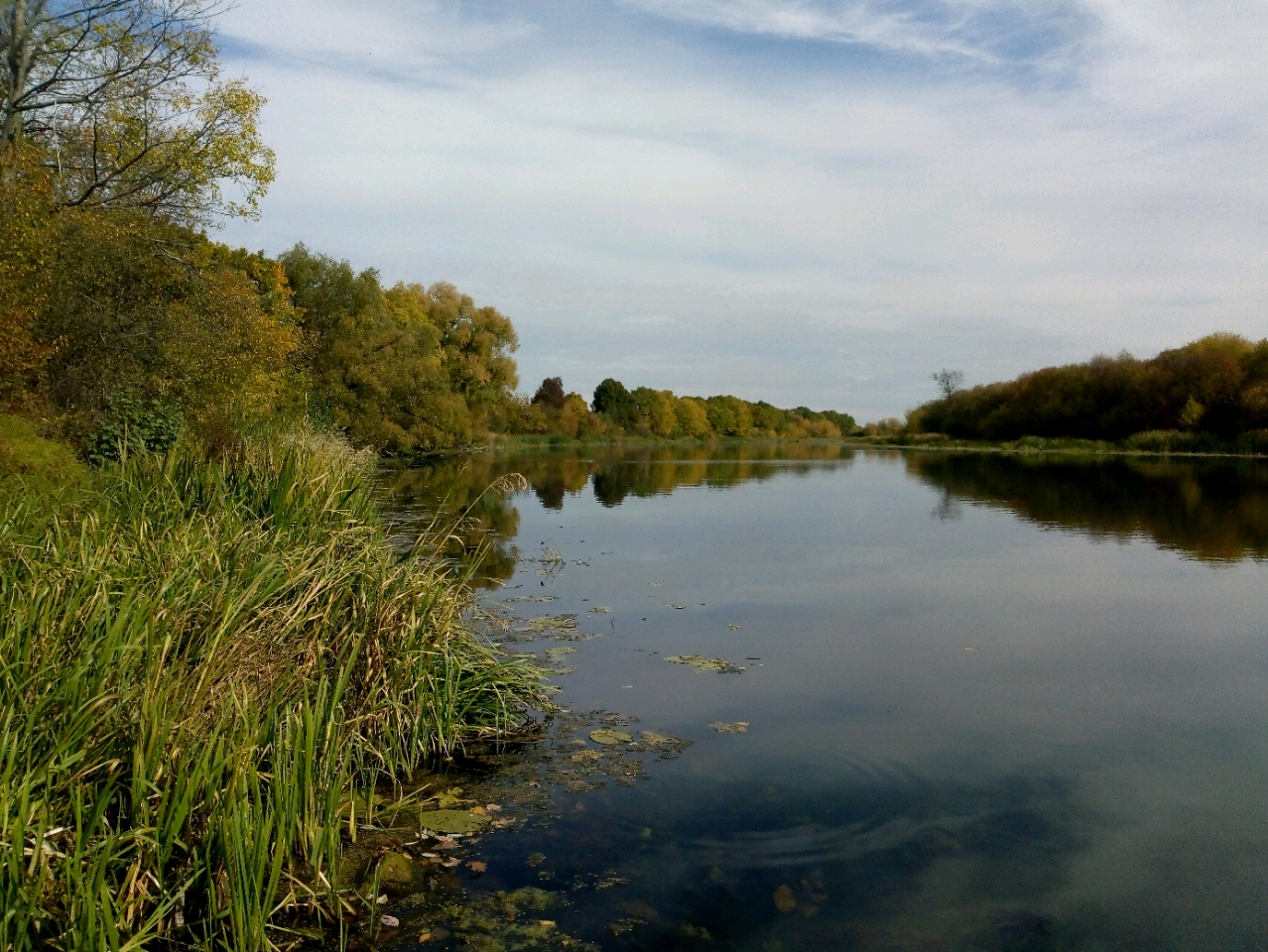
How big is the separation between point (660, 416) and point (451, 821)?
115659mm

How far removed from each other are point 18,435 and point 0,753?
37.9 feet

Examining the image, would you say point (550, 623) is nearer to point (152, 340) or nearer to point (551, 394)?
point (152, 340)

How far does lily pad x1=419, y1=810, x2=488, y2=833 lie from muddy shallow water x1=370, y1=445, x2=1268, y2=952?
0.72ft

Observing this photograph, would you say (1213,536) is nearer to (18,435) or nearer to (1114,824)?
(1114,824)

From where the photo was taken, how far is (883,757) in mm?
7398

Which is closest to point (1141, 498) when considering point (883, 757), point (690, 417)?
point (883, 757)

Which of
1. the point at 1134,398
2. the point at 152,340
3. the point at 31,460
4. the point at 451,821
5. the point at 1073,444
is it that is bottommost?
the point at 451,821

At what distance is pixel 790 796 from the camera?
664 cm

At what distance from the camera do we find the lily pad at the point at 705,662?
9.88 metres

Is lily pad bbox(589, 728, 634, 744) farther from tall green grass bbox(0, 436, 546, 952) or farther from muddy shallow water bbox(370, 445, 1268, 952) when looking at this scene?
tall green grass bbox(0, 436, 546, 952)

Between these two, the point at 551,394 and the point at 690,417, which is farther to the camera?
the point at 690,417

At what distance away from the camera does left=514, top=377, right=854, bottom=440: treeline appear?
93.0 m

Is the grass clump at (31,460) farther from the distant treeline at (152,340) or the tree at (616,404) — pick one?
the tree at (616,404)

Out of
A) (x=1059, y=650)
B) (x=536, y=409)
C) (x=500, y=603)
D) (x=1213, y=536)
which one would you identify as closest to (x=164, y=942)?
(x=500, y=603)
